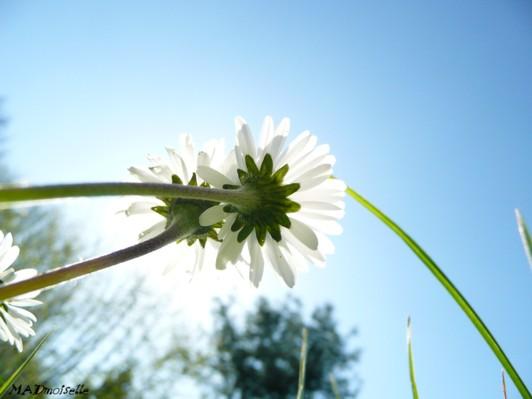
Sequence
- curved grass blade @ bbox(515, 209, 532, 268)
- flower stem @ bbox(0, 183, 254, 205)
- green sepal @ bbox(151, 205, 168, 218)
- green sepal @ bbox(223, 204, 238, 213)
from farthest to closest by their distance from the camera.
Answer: green sepal @ bbox(151, 205, 168, 218) → green sepal @ bbox(223, 204, 238, 213) → curved grass blade @ bbox(515, 209, 532, 268) → flower stem @ bbox(0, 183, 254, 205)

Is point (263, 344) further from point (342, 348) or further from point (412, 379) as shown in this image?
point (412, 379)

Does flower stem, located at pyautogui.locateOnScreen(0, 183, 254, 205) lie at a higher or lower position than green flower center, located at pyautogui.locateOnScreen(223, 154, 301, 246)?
lower

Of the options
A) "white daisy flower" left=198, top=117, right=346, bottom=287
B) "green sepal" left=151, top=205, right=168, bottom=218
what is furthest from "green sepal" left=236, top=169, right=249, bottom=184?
"green sepal" left=151, top=205, right=168, bottom=218

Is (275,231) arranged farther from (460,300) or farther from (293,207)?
(460,300)

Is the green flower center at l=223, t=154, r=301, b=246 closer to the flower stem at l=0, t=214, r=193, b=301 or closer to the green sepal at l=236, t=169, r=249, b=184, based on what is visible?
the green sepal at l=236, t=169, r=249, b=184

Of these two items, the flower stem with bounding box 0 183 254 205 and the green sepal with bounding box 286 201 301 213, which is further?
the green sepal with bounding box 286 201 301 213

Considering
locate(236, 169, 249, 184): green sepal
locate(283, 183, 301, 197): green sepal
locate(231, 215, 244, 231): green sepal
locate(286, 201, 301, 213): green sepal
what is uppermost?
locate(283, 183, 301, 197): green sepal

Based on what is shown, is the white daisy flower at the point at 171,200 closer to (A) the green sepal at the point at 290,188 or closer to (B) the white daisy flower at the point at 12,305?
(A) the green sepal at the point at 290,188

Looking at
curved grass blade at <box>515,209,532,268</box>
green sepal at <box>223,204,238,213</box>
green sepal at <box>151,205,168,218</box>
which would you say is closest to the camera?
curved grass blade at <box>515,209,532,268</box>
